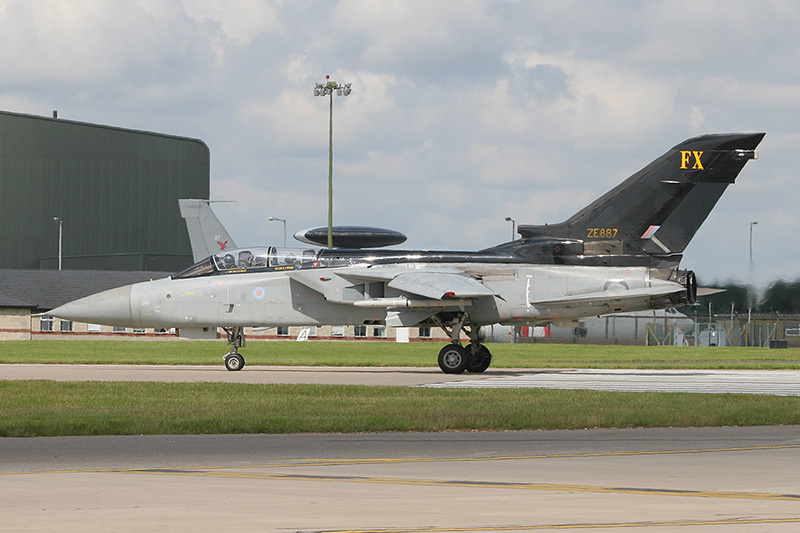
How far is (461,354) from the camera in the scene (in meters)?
29.9

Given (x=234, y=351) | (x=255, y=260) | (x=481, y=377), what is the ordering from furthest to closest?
(x=234, y=351) → (x=255, y=260) → (x=481, y=377)

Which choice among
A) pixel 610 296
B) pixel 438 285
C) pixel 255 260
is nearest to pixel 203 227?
pixel 255 260

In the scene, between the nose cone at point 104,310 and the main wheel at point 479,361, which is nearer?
the main wheel at point 479,361

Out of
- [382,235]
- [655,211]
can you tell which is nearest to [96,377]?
[655,211]

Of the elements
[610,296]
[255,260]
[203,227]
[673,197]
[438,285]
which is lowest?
[610,296]

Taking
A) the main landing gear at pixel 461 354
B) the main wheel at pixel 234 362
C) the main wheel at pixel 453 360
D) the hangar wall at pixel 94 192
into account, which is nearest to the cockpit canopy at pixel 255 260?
the main wheel at pixel 234 362

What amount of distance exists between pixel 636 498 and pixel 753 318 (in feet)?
172

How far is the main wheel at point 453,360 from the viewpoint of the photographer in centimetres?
2981

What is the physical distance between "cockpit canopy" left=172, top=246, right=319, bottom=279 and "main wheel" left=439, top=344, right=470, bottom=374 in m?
4.39

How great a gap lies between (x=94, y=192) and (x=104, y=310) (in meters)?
71.8

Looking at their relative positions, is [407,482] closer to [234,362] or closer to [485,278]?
[485,278]

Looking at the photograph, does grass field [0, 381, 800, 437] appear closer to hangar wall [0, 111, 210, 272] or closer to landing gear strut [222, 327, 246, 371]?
landing gear strut [222, 327, 246, 371]

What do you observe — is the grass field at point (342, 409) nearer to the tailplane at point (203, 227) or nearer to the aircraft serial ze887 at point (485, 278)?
the aircraft serial ze887 at point (485, 278)

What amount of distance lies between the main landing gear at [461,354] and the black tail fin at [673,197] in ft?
12.6
